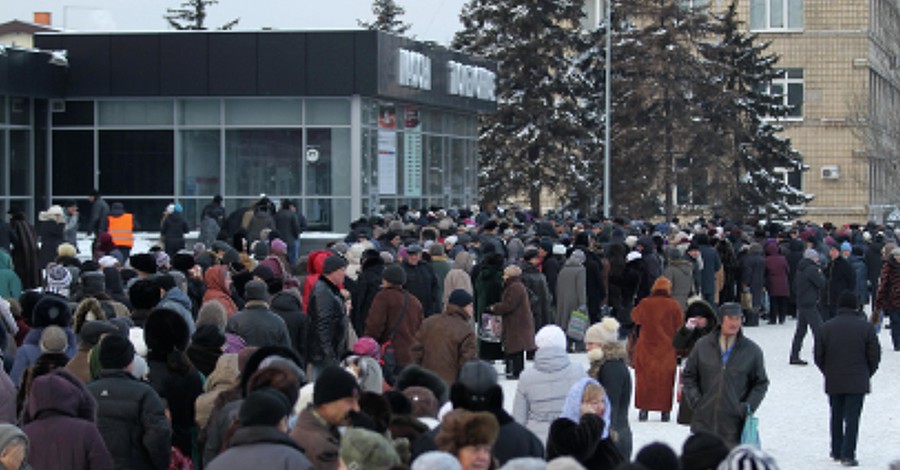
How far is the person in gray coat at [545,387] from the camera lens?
1061 cm

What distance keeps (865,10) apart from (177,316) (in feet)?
202

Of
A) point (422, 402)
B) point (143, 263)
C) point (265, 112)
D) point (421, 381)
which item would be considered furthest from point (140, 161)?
point (422, 402)

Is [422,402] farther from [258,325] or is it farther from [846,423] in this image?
[846,423]

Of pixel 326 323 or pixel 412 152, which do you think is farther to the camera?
pixel 412 152

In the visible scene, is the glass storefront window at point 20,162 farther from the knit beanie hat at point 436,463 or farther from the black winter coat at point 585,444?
the knit beanie hat at point 436,463

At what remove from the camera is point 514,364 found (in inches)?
790

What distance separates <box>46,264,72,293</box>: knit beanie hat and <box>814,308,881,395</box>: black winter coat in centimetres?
743

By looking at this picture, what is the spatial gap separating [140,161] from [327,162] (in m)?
4.04

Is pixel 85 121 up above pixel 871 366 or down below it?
above

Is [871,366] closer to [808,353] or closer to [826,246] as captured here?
[808,353]

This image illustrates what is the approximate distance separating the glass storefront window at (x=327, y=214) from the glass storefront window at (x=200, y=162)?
2.00 m

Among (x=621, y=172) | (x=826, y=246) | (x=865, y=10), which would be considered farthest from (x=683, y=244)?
(x=865, y=10)

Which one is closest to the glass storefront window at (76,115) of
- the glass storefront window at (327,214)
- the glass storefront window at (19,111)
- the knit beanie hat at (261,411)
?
the glass storefront window at (19,111)

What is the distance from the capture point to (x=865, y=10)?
224 ft
